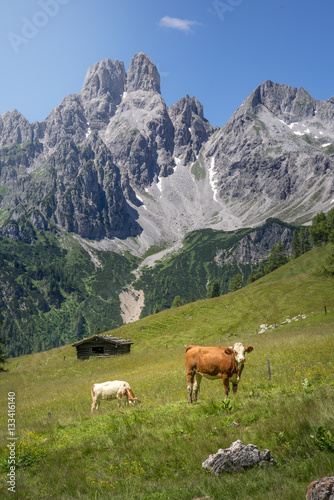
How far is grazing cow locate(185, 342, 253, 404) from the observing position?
50.8ft

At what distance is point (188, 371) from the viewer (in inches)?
666

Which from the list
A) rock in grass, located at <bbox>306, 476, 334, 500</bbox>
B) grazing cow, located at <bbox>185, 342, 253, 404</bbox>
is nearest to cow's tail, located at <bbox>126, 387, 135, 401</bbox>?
grazing cow, located at <bbox>185, 342, 253, 404</bbox>

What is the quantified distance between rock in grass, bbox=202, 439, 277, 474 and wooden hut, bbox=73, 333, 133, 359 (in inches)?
2450

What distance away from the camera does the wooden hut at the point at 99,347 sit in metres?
69.0

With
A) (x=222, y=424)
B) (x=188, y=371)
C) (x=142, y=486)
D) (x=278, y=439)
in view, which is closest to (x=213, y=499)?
(x=142, y=486)

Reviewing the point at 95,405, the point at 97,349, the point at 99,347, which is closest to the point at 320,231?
the point at 99,347

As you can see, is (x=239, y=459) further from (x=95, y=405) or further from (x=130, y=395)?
(x=95, y=405)

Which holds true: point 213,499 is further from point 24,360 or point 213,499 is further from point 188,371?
point 24,360

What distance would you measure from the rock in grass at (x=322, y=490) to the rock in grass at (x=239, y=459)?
256 centimetres

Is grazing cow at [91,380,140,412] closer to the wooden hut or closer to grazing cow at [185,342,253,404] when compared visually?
grazing cow at [185,342,253,404]

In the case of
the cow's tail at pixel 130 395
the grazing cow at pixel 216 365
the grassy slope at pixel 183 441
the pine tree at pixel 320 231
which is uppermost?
the pine tree at pixel 320 231

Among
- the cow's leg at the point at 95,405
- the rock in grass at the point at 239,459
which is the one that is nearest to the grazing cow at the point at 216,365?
the cow's leg at the point at 95,405

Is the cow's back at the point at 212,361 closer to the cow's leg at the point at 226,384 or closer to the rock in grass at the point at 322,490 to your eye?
the cow's leg at the point at 226,384

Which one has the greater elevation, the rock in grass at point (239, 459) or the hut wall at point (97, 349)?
the rock in grass at point (239, 459)
